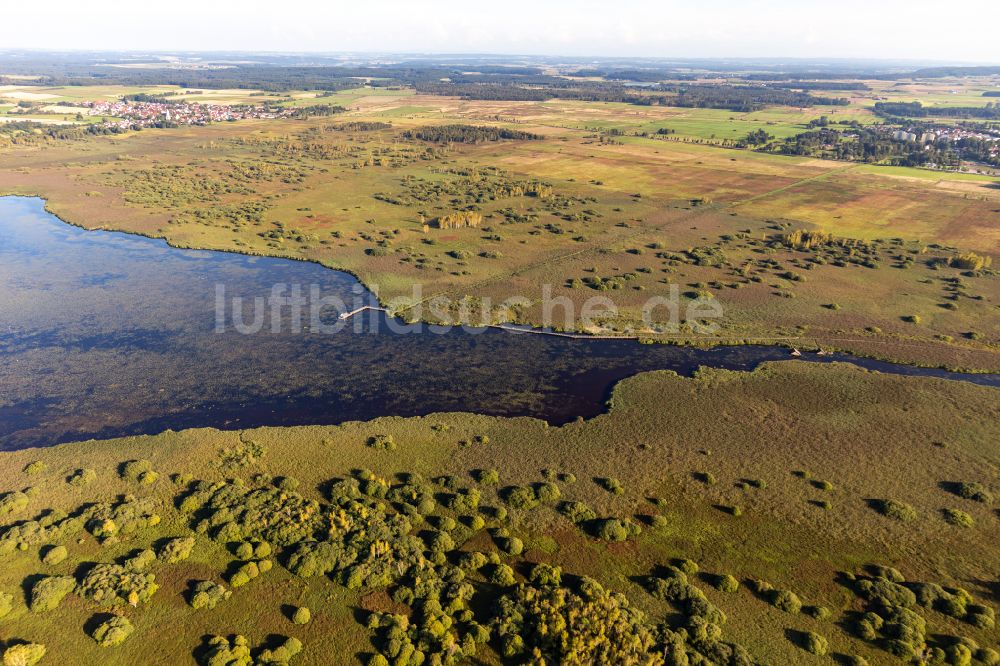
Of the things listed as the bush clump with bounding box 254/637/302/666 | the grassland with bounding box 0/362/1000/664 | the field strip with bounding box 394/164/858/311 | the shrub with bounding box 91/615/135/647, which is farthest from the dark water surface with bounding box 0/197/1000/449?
the bush clump with bounding box 254/637/302/666

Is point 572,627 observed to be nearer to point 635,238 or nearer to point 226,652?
point 226,652

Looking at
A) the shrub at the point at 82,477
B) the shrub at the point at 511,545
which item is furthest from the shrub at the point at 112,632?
the shrub at the point at 511,545

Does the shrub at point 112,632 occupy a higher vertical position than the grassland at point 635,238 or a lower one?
lower

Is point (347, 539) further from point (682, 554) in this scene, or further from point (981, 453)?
point (981, 453)

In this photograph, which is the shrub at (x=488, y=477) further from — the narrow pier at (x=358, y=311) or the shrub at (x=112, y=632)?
the narrow pier at (x=358, y=311)

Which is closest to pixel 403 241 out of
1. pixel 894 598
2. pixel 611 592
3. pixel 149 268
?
pixel 149 268

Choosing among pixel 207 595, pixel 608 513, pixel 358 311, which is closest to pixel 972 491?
pixel 608 513

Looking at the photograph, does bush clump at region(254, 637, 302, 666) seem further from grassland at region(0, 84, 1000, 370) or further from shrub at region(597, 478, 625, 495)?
grassland at region(0, 84, 1000, 370)
